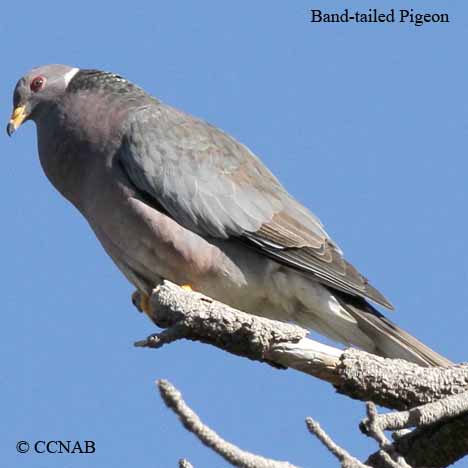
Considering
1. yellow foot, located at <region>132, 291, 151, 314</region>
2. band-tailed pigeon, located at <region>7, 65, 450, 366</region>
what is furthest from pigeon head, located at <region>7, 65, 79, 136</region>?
yellow foot, located at <region>132, 291, 151, 314</region>

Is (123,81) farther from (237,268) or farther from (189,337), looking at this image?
(189,337)

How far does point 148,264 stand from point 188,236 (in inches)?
11.6

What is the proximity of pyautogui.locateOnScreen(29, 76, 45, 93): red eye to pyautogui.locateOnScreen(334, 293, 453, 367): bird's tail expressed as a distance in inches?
99.7

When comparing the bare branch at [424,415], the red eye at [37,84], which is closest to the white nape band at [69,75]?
the red eye at [37,84]

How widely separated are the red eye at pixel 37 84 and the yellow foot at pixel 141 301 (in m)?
1.64

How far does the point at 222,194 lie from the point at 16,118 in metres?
1.60

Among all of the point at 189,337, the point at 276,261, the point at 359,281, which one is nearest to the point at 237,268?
the point at 276,261

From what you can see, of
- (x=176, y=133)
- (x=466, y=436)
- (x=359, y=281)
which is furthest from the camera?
(x=176, y=133)

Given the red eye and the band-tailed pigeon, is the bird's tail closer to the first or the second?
the band-tailed pigeon

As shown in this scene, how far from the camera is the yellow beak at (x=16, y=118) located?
742 centimetres

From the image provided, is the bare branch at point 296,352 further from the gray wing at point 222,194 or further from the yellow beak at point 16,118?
the yellow beak at point 16,118

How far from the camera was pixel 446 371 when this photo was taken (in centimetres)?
479

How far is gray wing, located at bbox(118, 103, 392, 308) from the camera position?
6715 millimetres

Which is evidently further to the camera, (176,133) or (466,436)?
(176,133)
